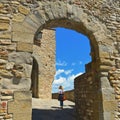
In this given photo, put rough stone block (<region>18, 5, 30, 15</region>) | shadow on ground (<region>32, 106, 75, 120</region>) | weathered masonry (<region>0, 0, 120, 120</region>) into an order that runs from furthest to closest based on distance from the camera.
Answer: shadow on ground (<region>32, 106, 75, 120</region>) < rough stone block (<region>18, 5, 30, 15</region>) < weathered masonry (<region>0, 0, 120, 120</region>)

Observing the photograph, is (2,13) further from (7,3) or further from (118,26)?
(118,26)

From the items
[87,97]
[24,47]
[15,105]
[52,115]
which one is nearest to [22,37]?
[24,47]

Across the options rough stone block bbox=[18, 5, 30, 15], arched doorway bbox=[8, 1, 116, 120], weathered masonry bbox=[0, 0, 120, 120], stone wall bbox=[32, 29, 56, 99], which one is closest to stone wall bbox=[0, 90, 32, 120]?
weathered masonry bbox=[0, 0, 120, 120]

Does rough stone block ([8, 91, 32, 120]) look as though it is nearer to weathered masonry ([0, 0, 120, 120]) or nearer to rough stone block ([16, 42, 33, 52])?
weathered masonry ([0, 0, 120, 120])

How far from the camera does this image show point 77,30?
6.29m

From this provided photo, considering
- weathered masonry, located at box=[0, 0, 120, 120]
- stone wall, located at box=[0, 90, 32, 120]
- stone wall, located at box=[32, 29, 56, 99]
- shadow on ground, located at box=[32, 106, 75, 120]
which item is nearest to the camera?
stone wall, located at box=[0, 90, 32, 120]

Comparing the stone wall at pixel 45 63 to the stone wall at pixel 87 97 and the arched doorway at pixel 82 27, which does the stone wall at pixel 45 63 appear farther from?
the arched doorway at pixel 82 27

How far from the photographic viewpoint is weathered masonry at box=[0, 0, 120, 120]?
4730mm

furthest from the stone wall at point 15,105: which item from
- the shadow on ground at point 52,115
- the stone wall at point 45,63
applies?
the stone wall at point 45,63

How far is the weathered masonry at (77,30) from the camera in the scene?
15.5 feet

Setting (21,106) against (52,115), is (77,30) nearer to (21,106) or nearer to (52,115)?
(21,106)

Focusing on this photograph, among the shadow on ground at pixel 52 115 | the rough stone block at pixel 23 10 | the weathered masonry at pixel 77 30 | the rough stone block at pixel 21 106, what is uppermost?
the rough stone block at pixel 23 10

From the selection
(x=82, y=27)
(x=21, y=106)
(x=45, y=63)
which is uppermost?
(x=45, y=63)

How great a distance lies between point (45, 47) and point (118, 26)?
8.82 m
